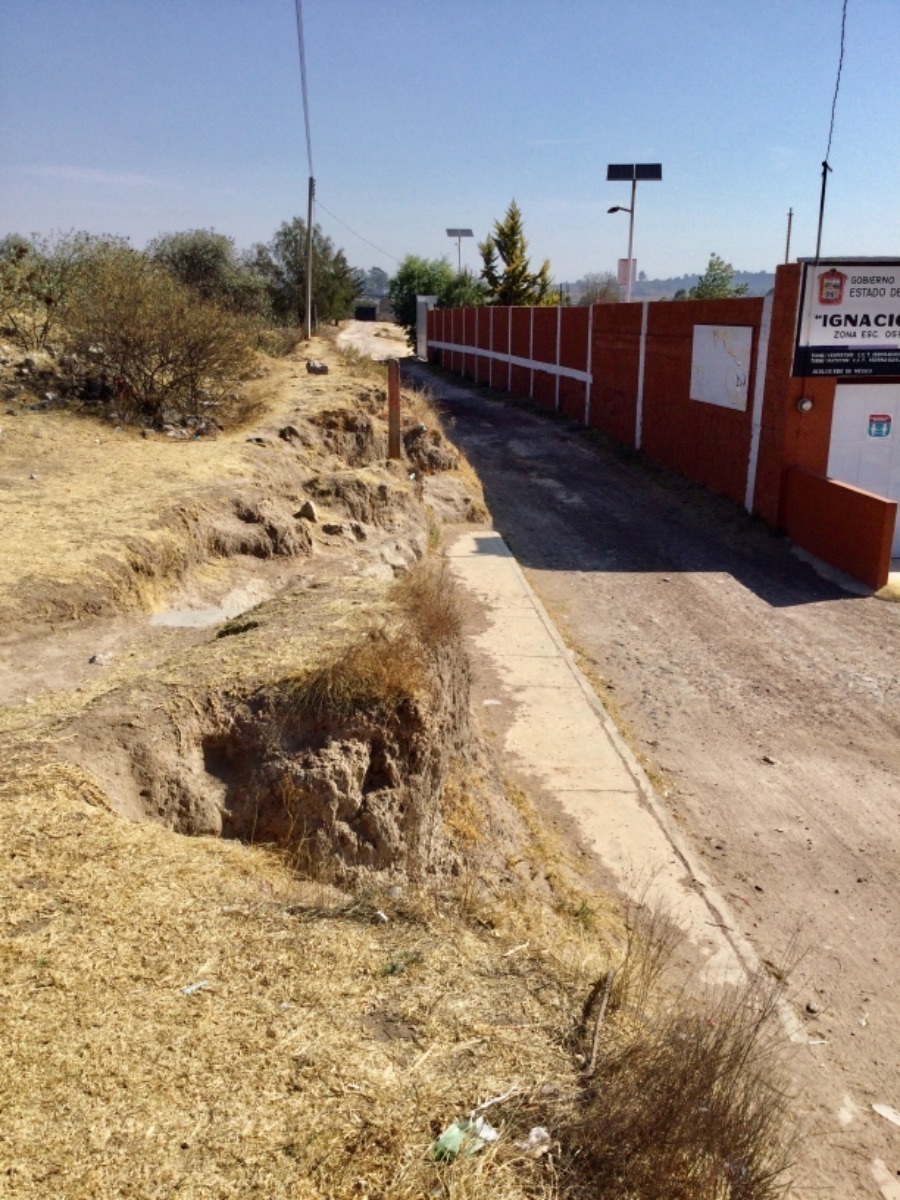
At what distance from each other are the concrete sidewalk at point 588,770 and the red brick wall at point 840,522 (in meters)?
4.72

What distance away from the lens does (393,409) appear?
1562cm

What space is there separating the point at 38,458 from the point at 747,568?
974 centimetres

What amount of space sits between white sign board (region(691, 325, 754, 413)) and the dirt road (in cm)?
183

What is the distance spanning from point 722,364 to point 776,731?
10.1 m

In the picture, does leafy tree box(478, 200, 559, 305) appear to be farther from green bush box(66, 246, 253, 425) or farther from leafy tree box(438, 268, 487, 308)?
green bush box(66, 246, 253, 425)

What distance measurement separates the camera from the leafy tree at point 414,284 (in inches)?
2437

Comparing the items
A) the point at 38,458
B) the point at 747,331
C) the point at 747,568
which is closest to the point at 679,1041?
the point at 38,458

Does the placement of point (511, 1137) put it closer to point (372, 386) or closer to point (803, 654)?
point (803, 654)

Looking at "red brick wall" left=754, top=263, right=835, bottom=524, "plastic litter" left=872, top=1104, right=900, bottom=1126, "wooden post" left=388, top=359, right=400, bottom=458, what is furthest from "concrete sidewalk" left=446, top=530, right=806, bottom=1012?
"red brick wall" left=754, top=263, right=835, bottom=524

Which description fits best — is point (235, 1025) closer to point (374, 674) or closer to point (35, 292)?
point (374, 674)

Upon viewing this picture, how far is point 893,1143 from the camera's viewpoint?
4445mm

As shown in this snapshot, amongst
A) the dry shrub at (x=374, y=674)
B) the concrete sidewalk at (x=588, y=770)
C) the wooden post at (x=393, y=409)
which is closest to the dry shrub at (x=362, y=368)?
the wooden post at (x=393, y=409)

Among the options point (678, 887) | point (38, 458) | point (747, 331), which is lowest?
point (678, 887)

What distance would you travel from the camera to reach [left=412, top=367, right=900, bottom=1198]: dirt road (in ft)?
17.0
